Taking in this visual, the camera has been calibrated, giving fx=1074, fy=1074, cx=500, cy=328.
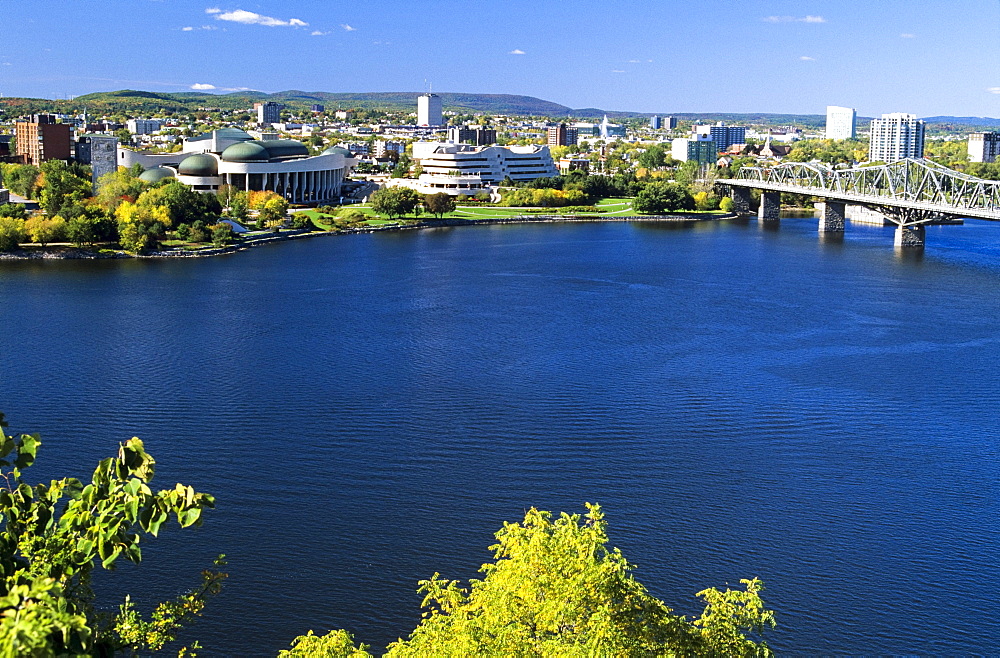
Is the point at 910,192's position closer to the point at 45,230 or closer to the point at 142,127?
the point at 45,230

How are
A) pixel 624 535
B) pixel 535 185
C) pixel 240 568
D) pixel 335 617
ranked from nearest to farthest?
pixel 335 617 → pixel 240 568 → pixel 624 535 → pixel 535 185

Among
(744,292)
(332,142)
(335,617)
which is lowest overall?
(335,617)

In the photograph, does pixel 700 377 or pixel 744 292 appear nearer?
pixel 700 377

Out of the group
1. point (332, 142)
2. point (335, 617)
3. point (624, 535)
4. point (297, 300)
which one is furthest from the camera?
point (332, 142)

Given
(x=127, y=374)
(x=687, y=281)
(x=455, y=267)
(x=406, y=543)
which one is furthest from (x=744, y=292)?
(x=406, y=543)

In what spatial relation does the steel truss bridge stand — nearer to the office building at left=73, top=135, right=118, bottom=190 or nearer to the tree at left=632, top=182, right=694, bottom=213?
the tree at left=632, top=182, right=694, bottom=213

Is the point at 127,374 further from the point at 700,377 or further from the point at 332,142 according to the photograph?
the point at 332,142

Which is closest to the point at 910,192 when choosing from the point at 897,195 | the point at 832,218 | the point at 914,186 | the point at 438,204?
the point at 897,195
